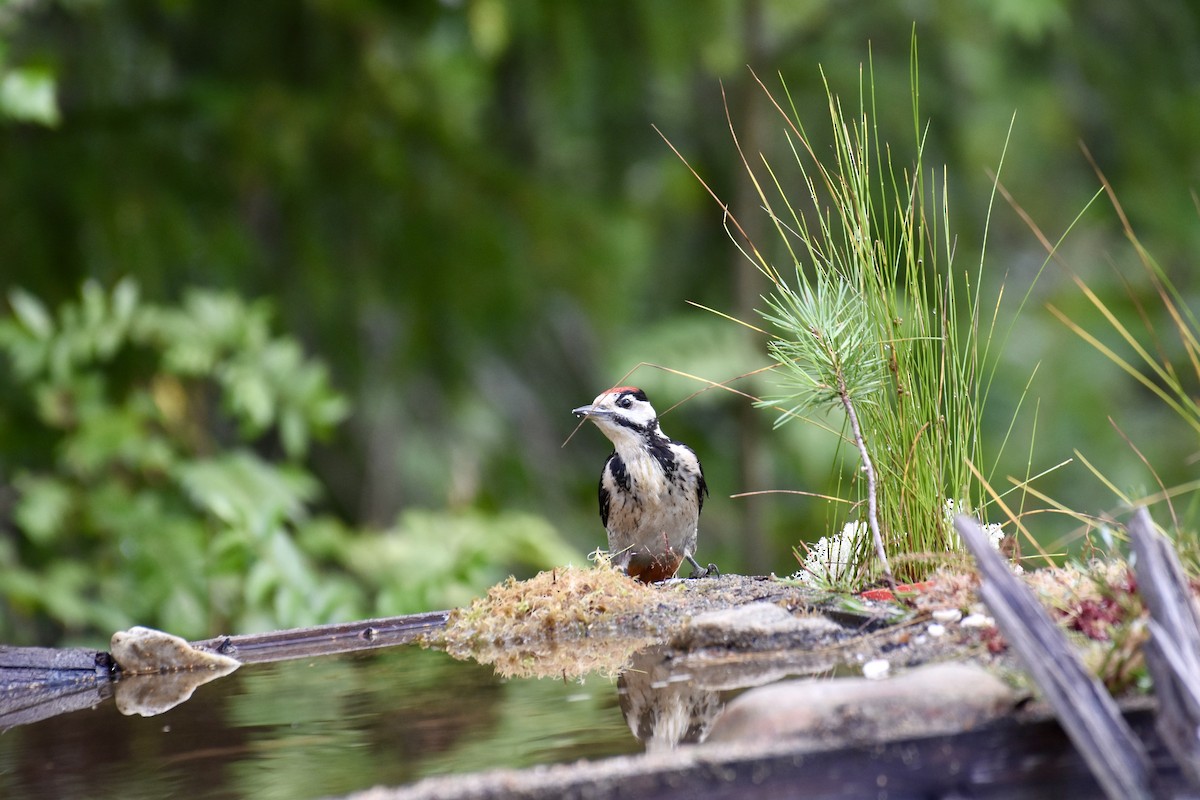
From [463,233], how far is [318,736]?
505 centimetres

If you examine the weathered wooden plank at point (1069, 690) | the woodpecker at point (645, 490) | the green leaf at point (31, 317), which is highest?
the green leaf at point (31, 317)

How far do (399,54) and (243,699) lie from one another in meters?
5.53

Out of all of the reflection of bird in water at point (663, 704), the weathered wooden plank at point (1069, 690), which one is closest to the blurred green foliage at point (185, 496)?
the reflection of bird in water at point (663, 704)

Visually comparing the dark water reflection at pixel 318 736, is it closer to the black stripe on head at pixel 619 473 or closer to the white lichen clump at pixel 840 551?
the white lichen clump at pixel 840 551

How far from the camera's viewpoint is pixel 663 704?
2.53 metres

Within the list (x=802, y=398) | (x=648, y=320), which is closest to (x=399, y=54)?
(x=648, y=320)

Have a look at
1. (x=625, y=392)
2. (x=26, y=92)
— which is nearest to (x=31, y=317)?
(x=26, y=92)

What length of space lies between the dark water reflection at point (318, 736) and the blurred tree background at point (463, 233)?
2109 millimetres

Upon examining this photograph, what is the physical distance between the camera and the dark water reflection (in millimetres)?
2238

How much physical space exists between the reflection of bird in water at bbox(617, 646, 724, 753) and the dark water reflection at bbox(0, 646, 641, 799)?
38mm

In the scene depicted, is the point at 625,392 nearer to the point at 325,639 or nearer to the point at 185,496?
the point at 325,639

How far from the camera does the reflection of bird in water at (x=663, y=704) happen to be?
7.45 feet

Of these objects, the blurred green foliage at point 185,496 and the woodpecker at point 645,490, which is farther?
the blurred green foliage at point 185,496

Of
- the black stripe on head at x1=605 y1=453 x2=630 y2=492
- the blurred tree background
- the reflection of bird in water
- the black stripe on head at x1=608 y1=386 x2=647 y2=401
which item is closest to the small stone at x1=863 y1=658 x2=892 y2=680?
the reflection of bird in water
